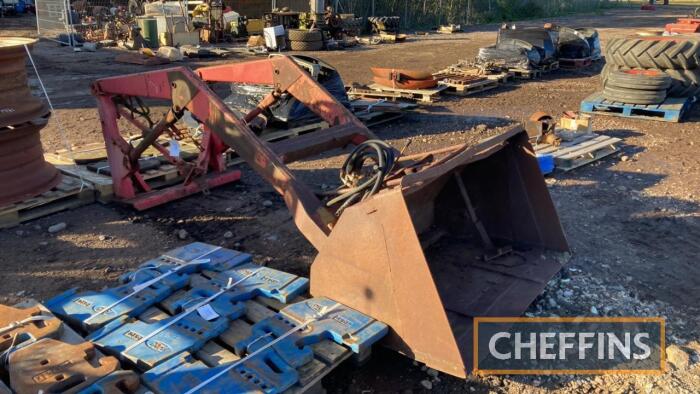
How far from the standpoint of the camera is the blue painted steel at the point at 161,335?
9.71ft

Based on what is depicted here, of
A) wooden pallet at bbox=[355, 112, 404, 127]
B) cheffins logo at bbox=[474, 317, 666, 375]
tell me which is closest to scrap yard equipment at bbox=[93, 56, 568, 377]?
cheffins logo at bbox=[474, 317, 666, 375]

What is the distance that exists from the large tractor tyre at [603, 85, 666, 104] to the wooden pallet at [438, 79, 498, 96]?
273cm

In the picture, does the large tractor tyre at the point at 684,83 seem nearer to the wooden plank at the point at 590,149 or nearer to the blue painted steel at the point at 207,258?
the wooden plank at the point at 590,149

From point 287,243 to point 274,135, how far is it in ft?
9.94

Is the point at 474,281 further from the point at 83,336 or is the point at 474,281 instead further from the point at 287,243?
the point at 83,336

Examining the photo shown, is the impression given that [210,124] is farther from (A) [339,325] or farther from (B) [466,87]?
(B) [466,87]

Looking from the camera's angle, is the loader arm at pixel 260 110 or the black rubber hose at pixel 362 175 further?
the loader arm at pixel 260 110

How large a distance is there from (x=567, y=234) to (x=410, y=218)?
264cm

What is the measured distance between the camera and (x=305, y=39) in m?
19.0

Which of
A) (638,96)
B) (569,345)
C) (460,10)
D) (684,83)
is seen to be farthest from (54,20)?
(569,345)

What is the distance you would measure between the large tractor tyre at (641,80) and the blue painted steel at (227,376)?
842 centimetres

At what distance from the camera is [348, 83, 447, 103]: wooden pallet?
1077cm

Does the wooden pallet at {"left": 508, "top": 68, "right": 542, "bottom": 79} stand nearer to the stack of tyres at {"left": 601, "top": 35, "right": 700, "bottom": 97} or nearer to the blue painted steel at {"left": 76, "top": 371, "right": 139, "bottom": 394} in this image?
the stack of tyres at {"left": 601, "top": 35, "right": 700, "bottom": 97}

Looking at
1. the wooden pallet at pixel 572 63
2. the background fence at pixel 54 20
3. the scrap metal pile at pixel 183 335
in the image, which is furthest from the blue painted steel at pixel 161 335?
the background fence at pixel 54 20
